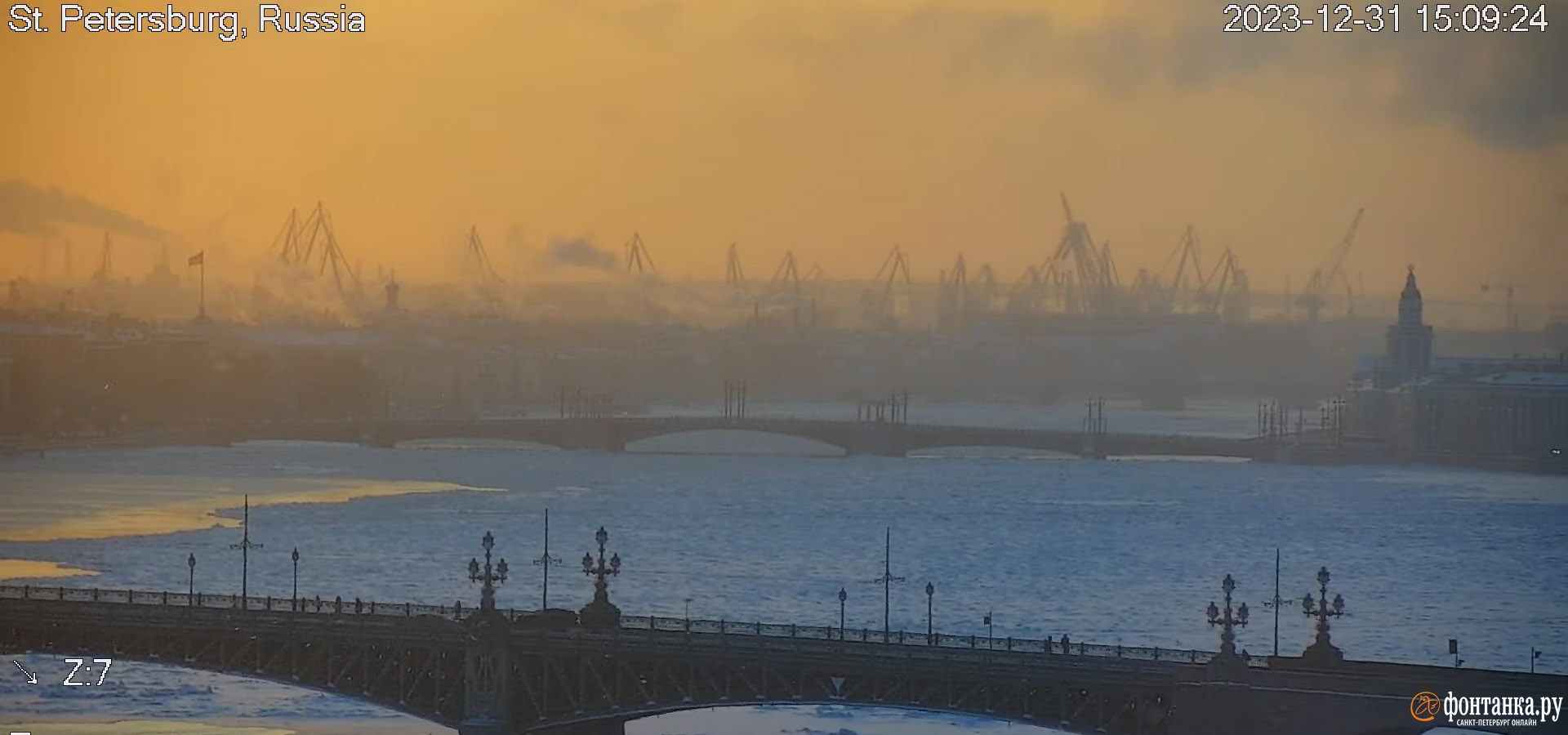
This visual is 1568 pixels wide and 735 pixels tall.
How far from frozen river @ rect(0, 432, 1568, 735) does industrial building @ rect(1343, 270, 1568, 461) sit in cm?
84

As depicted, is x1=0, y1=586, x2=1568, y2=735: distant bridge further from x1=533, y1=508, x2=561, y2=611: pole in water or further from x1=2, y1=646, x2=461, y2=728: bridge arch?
x1=533, y1=508, x2=561, y2=611: pole in water

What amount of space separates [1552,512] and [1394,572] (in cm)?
999

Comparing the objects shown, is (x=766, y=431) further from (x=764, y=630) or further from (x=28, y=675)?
(x=764, y=630)

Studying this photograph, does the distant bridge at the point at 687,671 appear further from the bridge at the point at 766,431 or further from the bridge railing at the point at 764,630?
the bridge at the point at 766,431

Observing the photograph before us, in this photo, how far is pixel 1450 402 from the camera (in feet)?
173

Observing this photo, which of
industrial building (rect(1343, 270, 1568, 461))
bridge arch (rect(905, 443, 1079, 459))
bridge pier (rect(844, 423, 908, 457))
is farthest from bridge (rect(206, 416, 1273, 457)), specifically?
industrial building (rect(1343, 270, 1568, 461))

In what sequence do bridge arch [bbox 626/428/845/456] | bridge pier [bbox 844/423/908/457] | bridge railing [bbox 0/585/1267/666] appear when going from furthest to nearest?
bridge arch [bbox 626/428/845/456], bridge pier [bbox 844/423/908/457], bridge railing [bbox 0/585/1267/666]

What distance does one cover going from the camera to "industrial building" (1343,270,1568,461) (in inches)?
1998

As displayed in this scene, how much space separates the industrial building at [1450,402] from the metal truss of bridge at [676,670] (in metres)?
30.5

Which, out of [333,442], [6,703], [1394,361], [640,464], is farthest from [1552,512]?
[6,703]

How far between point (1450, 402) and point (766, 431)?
12.2 meters

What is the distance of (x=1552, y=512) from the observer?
46.7m

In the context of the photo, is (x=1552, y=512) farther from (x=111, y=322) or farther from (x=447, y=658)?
(x=447, y=658)

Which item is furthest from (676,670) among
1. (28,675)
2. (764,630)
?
(28,675)
